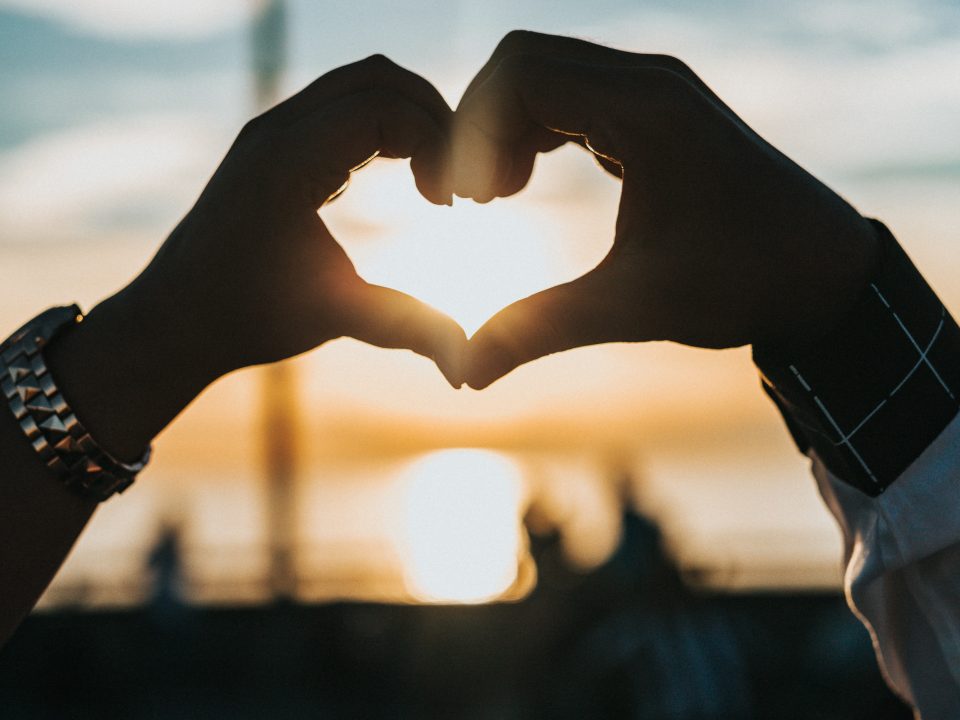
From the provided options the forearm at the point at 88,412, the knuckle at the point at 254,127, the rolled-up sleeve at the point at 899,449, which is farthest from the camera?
the knuckle at the point at 254,127

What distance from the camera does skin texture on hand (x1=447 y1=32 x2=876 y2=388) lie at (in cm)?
169

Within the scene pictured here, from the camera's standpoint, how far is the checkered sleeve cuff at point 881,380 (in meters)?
1.71

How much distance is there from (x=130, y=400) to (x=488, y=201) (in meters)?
0.66

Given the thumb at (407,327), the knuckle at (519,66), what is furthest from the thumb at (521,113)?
the thumb at (407,327)

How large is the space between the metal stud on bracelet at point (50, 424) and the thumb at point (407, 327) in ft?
1.37

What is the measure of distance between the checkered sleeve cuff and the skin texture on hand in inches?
1.4

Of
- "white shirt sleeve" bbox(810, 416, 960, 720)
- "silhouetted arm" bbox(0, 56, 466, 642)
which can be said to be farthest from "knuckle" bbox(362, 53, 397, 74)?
"white shirt sleeve" bbox(810, 416, 960, 720)

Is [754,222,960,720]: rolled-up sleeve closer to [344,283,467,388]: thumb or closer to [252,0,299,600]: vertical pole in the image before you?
[344,283,467,388]: thumb

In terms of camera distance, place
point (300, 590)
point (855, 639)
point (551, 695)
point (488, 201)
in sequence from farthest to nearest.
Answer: point (300, 590) → point (855, 639) → point (551, 695) → point (488, 201)

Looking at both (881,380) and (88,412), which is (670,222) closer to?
(881,380)

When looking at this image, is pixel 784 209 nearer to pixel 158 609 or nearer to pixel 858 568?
pixel 858 568

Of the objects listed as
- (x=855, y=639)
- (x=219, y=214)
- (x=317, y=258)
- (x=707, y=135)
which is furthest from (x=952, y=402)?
(x=855, y=639)

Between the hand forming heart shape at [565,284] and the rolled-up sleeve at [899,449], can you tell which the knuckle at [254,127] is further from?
the rolled-up sleeve at [899,449]

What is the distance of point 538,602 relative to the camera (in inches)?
461
